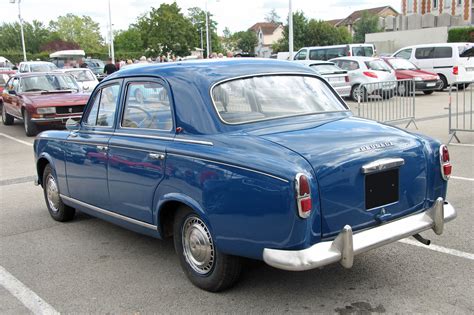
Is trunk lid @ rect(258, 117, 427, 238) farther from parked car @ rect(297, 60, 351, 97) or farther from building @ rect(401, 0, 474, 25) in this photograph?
building @ rect(401, 0, 474, 25)

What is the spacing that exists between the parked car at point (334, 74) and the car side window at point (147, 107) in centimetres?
1411

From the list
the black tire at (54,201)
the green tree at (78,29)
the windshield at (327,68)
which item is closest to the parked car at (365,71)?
the windshield at (327,68)

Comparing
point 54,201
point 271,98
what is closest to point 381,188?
point 271,98

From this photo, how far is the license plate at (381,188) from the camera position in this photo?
3.79m

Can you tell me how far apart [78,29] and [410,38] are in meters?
89.7

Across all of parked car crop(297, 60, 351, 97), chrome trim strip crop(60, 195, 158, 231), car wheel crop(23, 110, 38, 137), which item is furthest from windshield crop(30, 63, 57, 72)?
chrome trim strip crop(60, 195, 158, 231)

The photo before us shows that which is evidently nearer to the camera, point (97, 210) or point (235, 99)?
point (235, 99)

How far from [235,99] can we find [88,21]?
122707 mm

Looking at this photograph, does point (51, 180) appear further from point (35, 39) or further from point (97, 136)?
point (35, 39)

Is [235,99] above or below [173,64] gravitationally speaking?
below

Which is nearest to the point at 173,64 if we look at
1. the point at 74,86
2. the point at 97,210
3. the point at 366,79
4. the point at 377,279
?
the point at 97,210

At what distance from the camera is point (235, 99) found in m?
4.38

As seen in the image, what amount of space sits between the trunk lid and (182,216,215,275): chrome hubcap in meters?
0.85

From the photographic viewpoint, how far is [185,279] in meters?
4.44
